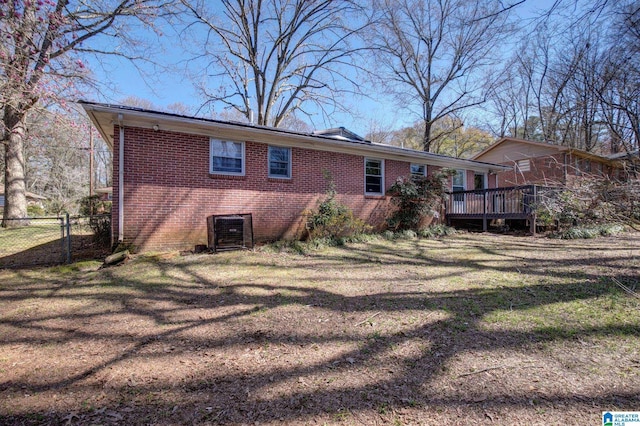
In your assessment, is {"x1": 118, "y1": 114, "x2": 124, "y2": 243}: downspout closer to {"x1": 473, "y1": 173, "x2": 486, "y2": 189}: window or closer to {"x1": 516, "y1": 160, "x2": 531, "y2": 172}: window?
{"x1": 473, "y1": 173, "x2": 486, "y2": 189}: window

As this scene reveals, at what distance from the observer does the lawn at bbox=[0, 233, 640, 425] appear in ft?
6.48

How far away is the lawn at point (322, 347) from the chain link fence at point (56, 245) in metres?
1.31

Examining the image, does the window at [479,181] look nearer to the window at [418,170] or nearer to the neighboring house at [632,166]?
the window at [418,170]

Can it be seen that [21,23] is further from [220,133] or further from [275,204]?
[275,204]

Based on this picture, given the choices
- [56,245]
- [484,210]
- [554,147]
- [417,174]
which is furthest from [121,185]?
[554,147]

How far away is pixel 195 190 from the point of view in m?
7.49

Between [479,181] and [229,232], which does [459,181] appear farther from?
[229,232]

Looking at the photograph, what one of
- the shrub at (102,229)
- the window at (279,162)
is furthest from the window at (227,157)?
the shrub at (102,229)

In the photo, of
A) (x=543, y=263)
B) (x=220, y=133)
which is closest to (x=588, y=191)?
(x=543, y=263)

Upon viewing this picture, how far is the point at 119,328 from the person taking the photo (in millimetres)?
3270

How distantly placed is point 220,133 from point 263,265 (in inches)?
151

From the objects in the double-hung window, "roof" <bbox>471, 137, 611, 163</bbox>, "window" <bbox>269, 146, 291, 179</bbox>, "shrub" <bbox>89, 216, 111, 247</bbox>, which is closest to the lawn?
"shrub" <bbox>89, 216, 111, 247</bbox>

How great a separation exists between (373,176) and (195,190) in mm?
6087

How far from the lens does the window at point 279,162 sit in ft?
28.4
